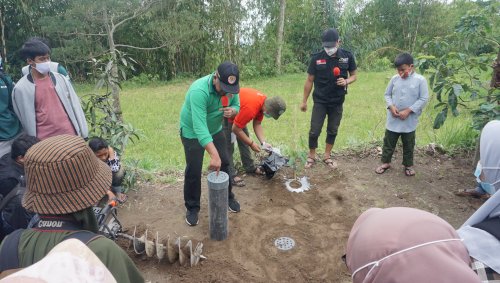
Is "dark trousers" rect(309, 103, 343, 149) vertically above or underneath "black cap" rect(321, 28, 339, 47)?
underneath

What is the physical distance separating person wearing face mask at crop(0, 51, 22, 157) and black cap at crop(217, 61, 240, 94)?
191 cm

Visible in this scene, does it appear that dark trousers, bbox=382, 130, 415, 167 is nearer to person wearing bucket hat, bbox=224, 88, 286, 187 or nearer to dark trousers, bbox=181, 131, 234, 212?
person wearing bucket hat, bbox=224, 88, 286, 187

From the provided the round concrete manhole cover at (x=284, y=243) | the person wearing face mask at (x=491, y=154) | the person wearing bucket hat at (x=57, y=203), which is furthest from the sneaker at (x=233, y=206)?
the person wearing face mask at (x=491, y=154)

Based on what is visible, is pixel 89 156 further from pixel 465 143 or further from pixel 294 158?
pixel 465 143

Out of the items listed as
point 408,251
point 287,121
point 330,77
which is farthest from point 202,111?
point 287,121

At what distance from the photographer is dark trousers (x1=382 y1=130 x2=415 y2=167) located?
425 cm

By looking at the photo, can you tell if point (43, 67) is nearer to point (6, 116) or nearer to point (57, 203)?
point (6, 116)

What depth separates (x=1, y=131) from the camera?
3.12 meters

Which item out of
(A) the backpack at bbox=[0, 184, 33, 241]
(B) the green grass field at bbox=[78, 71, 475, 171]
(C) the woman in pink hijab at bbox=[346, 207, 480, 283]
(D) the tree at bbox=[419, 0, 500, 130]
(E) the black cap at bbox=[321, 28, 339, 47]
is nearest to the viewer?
(C) the woman in pink hijab at bbox=[346, 207, 480, 283]

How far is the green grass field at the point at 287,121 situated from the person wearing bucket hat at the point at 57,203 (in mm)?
3405

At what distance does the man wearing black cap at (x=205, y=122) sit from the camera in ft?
9.70

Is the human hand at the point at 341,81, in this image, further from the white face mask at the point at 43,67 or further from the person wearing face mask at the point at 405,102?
the white face mask at the point at 43,67

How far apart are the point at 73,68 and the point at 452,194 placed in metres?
14.1

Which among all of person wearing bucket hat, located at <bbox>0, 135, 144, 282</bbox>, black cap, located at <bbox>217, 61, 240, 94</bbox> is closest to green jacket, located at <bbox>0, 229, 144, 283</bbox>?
person wearing bucket hat, located at <bbox>0, 135, 144, 282</bbox>
